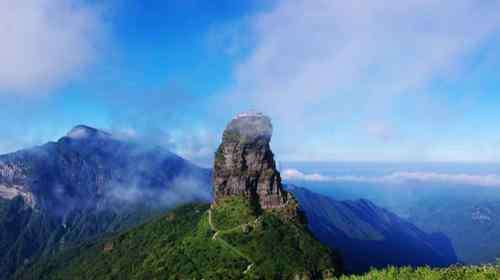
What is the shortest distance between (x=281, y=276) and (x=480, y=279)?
125 meters

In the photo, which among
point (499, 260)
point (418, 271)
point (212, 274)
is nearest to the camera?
point (499, 260)

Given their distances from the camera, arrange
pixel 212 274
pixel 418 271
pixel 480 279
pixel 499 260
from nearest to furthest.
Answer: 1. pixel 480 279
2. pixel 499 260
3. pixel 418 271
4. pixel 212 274

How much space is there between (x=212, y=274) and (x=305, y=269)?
37592 millimetres

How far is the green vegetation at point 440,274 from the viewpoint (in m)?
78.1

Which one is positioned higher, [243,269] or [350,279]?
[350,279]

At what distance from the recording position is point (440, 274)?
282 ft

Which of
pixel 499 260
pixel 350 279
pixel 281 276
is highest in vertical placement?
pixel 499 260

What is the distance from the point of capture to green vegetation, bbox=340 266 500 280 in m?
78.1

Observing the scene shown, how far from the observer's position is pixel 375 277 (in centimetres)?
9588

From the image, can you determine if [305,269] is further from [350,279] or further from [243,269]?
[350,279]

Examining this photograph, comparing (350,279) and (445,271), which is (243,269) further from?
(445,271)

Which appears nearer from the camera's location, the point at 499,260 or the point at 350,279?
the point at 499,260

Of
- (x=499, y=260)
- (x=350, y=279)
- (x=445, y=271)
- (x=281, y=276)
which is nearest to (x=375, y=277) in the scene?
(x=350, y=279)

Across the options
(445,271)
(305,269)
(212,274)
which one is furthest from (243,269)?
(445,271)
